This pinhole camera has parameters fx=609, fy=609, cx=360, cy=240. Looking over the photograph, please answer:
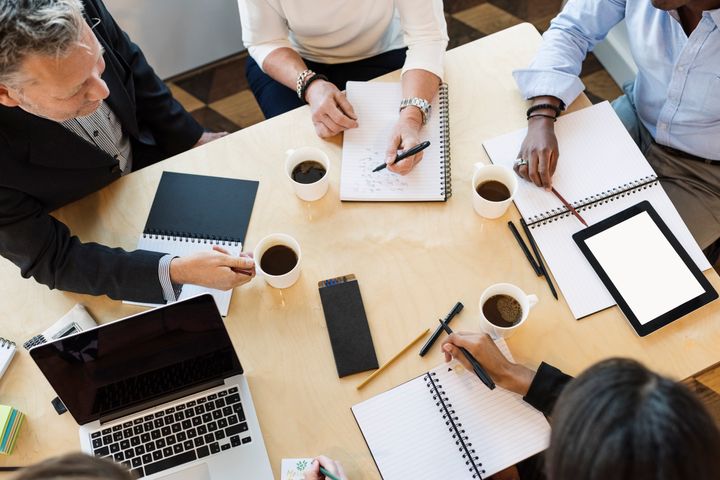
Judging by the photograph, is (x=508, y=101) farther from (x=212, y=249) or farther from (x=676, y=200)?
(x=212, y=249)

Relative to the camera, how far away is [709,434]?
0.71 m

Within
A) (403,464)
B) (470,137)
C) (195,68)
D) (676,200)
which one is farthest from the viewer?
(195,68)

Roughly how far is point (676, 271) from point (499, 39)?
711mm

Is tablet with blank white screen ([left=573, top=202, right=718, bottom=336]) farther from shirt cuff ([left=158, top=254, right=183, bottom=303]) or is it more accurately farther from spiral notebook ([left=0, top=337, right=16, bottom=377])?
spiral notebook ([left=0, top=337, right=16, bottom=377])

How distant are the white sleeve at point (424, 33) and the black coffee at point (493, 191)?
33 centimetres

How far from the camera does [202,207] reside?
1339mm

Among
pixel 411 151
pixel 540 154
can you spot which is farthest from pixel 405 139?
pixel 540 154

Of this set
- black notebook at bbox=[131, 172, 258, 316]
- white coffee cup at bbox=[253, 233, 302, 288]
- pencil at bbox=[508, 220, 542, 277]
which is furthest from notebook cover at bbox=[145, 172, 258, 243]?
pencil at bbox=[508, 220, 542, 277]

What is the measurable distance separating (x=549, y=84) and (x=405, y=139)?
35cm

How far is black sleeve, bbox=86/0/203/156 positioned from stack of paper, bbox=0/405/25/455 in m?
0.85

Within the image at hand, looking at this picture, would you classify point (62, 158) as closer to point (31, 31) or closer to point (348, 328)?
point (31, 31)

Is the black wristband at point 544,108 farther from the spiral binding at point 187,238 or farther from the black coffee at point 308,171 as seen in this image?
the spiral binding at point 187,238

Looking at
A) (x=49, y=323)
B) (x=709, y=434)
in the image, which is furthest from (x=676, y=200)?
(x=49, y=323)

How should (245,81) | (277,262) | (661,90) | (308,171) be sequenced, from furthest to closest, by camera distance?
1. (245,81)
2. (661,90)
3. (308,171)
4. (277,262)
